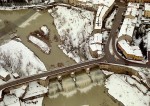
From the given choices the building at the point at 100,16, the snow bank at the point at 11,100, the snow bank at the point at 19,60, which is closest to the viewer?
the snow bank at the point at 11,100

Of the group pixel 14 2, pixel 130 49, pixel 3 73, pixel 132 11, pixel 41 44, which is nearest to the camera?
pixel 3 73

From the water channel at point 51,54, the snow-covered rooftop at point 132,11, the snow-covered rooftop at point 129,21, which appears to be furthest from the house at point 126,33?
the water channel at point 51,54

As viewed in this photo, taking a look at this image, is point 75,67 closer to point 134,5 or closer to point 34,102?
point 34,102

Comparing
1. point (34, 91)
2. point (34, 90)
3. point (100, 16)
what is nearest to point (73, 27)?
point (100, 16)

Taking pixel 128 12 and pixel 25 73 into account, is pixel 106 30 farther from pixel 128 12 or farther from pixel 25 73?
pixel 25 73

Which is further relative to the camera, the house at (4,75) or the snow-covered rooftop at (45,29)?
the snow-covered rooftop at (45,29)

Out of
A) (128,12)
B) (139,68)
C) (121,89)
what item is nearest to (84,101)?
(121,89)

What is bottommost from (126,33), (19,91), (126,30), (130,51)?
(19,91)

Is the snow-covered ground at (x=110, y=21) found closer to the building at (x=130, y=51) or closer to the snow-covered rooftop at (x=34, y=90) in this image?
the building at (x=130, y=51)
